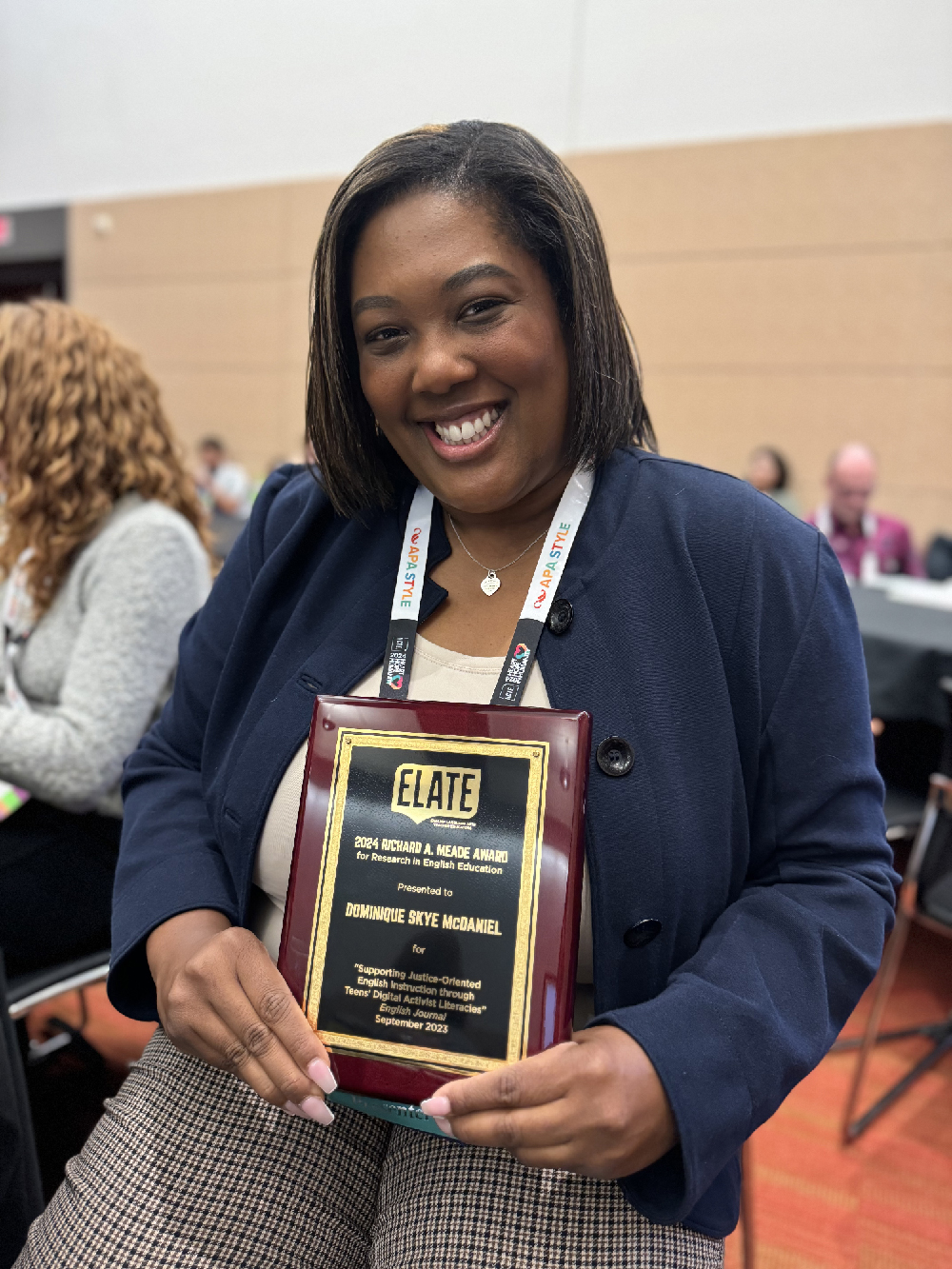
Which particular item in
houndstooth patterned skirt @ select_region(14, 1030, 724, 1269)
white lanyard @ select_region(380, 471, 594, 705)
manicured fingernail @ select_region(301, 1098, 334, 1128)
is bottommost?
houndstooth patterned skirt @ select_region(14, 1030, 724, 1269)

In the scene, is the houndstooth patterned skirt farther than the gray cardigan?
No

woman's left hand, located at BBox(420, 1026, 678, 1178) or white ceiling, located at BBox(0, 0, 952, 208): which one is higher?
white ceiling, located at BBox(0, 0, 952, 208)

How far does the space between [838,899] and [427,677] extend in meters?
0.49

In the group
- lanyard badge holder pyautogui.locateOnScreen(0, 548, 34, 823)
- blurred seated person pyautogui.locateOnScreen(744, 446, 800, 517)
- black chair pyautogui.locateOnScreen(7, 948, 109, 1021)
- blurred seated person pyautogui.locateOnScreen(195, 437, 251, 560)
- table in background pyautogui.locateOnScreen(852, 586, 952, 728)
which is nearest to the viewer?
black chair pyautogui.locateOnScreen(7, 948, 109, 1021)

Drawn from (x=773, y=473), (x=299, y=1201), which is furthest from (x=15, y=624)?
(x=773, y=473)

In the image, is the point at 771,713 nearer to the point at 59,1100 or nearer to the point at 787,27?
the point at 59,1100

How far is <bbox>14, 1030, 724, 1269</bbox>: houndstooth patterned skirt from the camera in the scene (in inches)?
37.4

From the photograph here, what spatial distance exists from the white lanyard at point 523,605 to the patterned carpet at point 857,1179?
1.45 m

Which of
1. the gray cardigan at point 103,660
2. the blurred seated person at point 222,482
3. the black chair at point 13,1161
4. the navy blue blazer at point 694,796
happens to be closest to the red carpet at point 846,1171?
the gray cardigan at point 103,660

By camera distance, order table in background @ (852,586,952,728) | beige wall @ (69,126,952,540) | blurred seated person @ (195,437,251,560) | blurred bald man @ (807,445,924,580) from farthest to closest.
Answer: blurred seated person @ (195,437,251,560), beige wall @ (69,126,952,540), blurred bald man @ (807,445,924,580), table in background @ (852,586,952,728)

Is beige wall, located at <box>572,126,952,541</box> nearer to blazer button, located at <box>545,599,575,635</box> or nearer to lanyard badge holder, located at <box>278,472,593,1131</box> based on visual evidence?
blazer button, located at <box>545,599,575,635</box>

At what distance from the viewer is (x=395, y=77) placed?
8477 mm

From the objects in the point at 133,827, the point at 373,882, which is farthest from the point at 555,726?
the point at 133,827

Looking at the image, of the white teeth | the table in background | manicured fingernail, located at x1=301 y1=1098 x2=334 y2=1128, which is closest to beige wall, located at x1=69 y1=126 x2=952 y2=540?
the table in background
